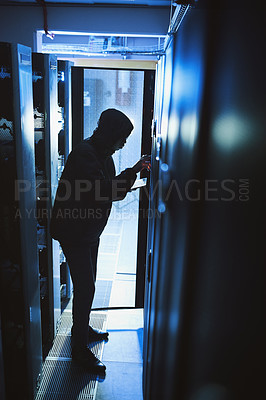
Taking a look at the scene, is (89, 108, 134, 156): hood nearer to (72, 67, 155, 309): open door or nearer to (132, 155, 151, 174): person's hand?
(132, 155, 151, 174): person's hand

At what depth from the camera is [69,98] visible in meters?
2.87

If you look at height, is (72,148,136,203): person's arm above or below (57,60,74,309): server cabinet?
below

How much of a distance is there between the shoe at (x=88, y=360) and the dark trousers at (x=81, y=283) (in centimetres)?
5

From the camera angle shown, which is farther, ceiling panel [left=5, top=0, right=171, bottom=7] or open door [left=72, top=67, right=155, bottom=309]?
open door [left=72, top=67, right=155, bottom=309]

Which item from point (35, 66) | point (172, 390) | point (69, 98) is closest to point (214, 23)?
point (172, 390)

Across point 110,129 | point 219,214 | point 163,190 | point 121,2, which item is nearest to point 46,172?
point 110,129

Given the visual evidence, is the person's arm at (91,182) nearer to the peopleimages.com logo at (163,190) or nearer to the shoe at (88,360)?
the peopleimages.com logo at (163,190)

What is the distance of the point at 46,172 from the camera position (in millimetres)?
2467

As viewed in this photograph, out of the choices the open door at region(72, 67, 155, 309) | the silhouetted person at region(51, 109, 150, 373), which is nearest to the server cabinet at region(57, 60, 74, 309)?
the open door at region(72, 67, 155, 309)

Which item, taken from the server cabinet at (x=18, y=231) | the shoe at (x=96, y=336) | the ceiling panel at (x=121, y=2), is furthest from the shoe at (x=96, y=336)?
the ceiling panel at (x=121, y=2)

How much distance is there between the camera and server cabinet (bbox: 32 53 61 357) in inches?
91.0

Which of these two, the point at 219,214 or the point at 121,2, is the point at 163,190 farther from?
the point at 121,2

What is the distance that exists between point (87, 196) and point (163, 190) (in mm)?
867

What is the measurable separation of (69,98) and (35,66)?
601 millimetres
